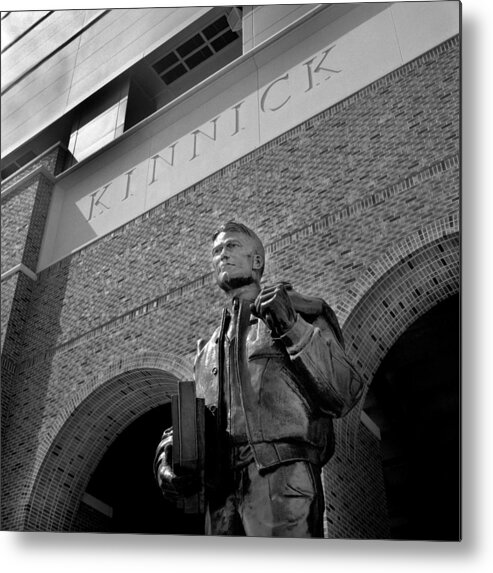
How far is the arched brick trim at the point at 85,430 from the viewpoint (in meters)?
5.36

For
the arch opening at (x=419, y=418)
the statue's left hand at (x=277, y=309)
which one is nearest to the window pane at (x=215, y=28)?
the arch opening at (x=419, y=418)

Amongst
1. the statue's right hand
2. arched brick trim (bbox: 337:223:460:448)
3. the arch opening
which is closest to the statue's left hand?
the statue's right hand

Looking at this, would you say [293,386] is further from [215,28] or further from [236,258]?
[215,28]

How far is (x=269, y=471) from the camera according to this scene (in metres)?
3.13

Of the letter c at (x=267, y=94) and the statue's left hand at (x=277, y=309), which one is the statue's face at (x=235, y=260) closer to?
the statue's left hand at (x=277, y=309)

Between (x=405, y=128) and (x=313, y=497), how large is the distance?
103 inches

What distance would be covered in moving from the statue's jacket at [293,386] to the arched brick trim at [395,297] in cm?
101

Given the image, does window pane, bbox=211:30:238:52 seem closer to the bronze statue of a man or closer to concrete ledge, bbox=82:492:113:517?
the bronze statue of a man

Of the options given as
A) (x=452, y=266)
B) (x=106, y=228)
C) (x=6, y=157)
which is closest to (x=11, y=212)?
(x=6, y=157)

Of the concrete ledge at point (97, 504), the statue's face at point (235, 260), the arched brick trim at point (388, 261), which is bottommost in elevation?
the concrete ledge at point (97, 504)

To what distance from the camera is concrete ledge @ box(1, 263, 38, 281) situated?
664cm

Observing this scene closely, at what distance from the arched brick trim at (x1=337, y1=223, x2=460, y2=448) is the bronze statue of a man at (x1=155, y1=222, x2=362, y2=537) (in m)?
1.01

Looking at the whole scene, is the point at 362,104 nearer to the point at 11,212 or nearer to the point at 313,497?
the point at 313,497

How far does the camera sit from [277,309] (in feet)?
9.89
